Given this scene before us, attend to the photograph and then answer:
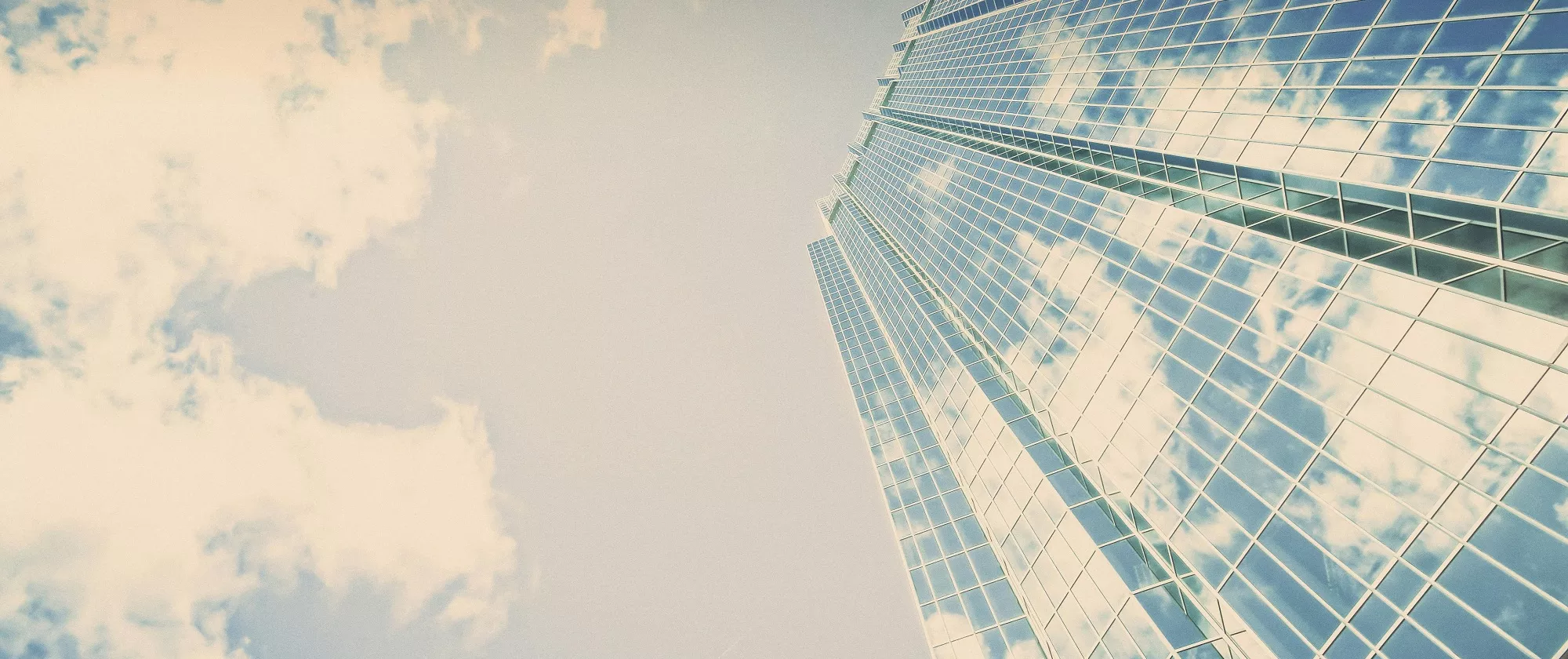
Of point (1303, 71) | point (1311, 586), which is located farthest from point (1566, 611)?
point (1303, 71)

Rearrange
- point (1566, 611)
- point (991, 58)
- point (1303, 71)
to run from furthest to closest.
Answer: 1. point (991, 58)
2. point (1303, 71)
3. point (1566, 611)

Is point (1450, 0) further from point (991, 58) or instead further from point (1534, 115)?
point (991, 58)

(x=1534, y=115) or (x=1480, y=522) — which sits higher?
(x=1534, y=115)

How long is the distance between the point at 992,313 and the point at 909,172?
1428 inches

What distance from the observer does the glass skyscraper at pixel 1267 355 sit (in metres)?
14.4

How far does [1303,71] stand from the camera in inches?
922

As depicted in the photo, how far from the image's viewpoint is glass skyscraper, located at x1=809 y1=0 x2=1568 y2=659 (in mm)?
14430

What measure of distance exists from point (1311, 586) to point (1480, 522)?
14.9 ft

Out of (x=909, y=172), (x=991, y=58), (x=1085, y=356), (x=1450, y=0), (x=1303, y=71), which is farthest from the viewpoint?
(x=909, y=172)

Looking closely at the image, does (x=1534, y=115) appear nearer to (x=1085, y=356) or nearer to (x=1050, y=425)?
(x=1085, y=356)

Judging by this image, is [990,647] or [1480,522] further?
[990,647]

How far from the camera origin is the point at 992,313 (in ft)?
124

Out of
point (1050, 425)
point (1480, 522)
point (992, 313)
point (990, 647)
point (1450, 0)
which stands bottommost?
point (990, 647)

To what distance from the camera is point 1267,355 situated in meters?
20.2
